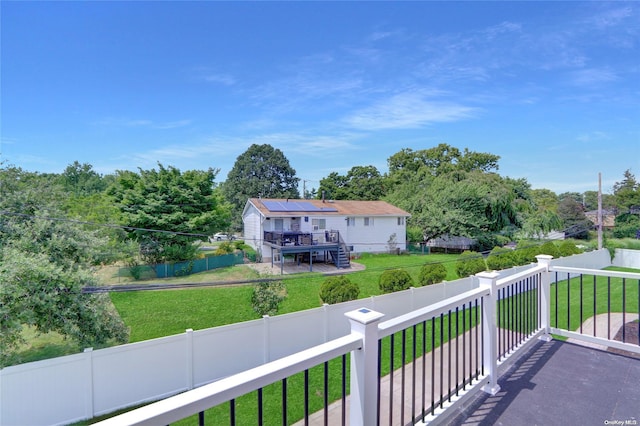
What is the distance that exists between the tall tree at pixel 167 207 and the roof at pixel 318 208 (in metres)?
2.96

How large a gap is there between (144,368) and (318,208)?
52.9ft

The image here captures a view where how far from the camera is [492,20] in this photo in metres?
8.90

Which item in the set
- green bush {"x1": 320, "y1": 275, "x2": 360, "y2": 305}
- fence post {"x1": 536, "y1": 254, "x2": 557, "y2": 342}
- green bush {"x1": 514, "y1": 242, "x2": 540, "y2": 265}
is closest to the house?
green bush {"x1": 320, "y1": 275, "x2": 360, "y2": 305}

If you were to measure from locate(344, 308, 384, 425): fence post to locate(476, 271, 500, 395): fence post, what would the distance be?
1.47 m

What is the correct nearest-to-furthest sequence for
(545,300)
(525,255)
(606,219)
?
(545,300)
(525,255)
(606,219)

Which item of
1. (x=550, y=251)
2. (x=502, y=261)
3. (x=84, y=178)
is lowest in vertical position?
Answer: (x=502, y=261)

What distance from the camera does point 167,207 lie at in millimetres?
16172

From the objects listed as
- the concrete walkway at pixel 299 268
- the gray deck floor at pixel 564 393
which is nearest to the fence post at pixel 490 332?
the gray deck floor at pixel 564 393

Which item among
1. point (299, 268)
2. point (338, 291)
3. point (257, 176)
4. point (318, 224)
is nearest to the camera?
point (338, 291)

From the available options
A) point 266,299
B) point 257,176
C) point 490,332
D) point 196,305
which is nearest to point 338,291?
point 266,299

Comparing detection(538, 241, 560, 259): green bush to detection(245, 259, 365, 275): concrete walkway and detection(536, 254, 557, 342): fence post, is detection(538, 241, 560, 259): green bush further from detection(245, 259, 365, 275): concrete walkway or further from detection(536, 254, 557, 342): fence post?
detection(536, 254, 557, 342): fence post

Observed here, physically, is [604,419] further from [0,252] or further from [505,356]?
[0,252]

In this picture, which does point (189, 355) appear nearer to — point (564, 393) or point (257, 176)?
point (564, 393)

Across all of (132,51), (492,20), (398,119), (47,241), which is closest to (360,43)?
(492,20)
